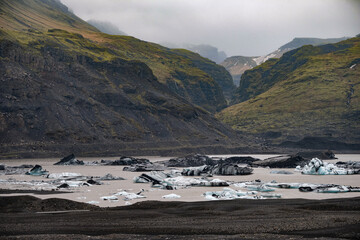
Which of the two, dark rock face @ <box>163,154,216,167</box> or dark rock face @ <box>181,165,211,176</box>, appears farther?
dark rock face @ <box>163,154,216,167</box>

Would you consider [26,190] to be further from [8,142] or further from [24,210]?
[8,142]

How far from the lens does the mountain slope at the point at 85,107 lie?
121m

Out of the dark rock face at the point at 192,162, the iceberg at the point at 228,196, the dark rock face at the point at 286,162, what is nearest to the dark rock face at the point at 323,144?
the dark rock face at the point at 286,162

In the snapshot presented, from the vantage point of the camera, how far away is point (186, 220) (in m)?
25.9

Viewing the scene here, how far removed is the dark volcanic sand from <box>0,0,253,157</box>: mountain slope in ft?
274

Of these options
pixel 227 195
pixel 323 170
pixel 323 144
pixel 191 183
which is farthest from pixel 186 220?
pixel 323 144

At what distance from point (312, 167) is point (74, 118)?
8407 centimetres

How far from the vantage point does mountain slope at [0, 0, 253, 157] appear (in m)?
121

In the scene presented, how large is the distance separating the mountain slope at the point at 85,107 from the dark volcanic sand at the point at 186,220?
83461 mm

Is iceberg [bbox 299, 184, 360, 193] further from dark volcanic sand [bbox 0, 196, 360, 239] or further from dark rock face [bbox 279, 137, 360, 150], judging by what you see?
dark rock face [bbox 279, 137, 360, 150]

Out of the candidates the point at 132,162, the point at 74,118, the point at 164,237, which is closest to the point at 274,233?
the point at 164,237

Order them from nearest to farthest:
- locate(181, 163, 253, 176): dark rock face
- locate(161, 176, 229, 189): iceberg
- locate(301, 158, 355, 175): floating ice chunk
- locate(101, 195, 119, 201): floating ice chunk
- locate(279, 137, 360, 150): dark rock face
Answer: locate(101, 195, 119, 201): floating ice chunk
locate(161, 176, 229, 189): iceberg
locate(301, 158, 355, 175): floating ice chunk
locate(181, 163, 253, 176): dark rock face
locate(279, 137, 360, 150): dark rock face

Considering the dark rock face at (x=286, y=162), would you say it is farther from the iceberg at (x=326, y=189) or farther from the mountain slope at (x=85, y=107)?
the mountain slope at (x=85, y=107)

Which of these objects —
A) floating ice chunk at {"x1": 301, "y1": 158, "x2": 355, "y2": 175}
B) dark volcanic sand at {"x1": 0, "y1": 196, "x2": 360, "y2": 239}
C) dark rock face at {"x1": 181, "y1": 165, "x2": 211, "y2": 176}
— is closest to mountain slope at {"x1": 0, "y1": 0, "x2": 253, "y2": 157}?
dark rock face at {"x1": 181, "y1": 165, "x2": 211, "y2": 176}
